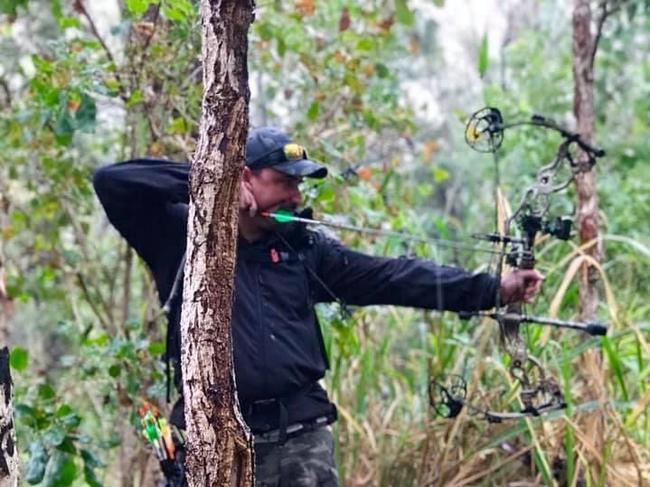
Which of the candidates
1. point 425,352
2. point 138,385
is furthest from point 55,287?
point 425,352

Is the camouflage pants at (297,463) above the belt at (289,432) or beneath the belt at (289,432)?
beneath

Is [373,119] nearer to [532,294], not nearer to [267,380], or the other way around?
[532,294]

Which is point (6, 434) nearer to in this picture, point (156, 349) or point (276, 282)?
point (276, 282)

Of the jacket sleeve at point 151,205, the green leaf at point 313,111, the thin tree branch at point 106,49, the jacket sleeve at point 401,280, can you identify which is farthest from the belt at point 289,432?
the green leaf at point 313,111

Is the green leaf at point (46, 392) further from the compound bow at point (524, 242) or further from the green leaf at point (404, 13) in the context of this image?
the green leaf at point (404, 13)

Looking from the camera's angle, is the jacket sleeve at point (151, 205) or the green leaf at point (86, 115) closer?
the jacket sleeve at point (151, 205)

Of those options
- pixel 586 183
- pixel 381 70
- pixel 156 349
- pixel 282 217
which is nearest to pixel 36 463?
pixel 156 349

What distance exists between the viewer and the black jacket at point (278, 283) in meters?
2.33

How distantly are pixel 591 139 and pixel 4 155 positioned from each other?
2443 millimetres

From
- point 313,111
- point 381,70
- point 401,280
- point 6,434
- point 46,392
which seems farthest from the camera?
point 381,70

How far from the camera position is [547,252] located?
12.3 feet

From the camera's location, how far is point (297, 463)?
2.41 metres

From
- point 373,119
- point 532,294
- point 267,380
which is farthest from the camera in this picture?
point 373,119

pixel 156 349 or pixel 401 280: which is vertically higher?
pixel 401 280
